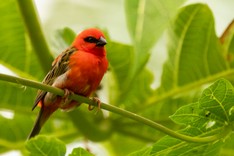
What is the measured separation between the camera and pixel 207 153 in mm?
2789

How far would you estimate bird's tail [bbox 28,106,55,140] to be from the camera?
3859mm

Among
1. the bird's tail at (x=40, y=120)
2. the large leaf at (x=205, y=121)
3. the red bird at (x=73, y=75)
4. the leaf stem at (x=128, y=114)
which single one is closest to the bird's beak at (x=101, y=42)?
the red bird at (x=73, y=75)

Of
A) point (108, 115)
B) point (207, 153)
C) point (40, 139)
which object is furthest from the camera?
point (108, 115)

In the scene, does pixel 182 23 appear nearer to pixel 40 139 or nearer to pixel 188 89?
pixel 188 89

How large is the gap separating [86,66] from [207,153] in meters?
1.40

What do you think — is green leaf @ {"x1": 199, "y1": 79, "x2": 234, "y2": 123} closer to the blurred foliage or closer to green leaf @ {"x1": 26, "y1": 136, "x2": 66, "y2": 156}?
green leaf @ {"x1": 26, "y1": 136, "x2": 66, "y2": 156}

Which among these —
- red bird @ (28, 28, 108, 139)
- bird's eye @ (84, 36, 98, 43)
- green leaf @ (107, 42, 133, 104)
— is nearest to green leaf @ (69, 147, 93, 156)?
red bird @ (28, 28, 108, 139)

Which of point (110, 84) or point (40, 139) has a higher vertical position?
point (110, 84)

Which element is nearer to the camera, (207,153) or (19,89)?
(207,153)

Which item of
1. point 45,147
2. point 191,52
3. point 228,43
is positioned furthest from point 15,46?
point 45,147

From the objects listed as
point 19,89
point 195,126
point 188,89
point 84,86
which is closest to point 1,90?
point 19,89

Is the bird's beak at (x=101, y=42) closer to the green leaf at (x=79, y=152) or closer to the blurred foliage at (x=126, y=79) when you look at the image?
the blurred foliage at (x=126, y=79)

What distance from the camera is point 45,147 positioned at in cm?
259

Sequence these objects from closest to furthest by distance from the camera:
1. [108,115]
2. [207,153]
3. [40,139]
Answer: [40,139] < [207,153] < [108,115]
